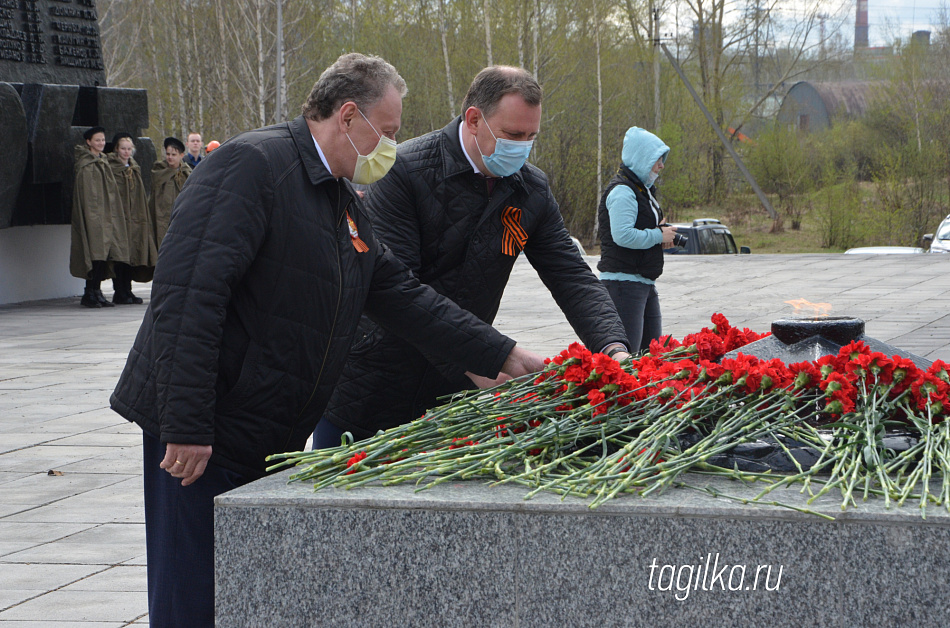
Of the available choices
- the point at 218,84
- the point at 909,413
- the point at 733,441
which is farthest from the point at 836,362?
the point at 218,84

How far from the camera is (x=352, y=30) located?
41156 mm

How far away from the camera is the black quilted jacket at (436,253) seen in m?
3.45

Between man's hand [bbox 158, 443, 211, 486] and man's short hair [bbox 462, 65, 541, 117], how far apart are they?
1.37 m

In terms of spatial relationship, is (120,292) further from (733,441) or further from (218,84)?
(218,84)

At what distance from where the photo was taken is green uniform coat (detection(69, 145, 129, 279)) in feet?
43.1

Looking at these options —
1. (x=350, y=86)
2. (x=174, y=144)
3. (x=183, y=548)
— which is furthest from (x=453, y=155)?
(x=174, y=144)

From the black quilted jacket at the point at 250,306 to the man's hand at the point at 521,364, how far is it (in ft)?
1.60

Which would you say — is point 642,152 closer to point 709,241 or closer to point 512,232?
point 512,232

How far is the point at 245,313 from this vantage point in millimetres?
2701

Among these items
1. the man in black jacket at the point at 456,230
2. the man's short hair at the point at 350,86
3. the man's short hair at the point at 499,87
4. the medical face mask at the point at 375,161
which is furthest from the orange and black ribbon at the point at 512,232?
the man's short hair at the point at 350,86

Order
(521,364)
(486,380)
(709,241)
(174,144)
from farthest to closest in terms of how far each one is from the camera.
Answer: (709,241), (174,144), (486,380), (521,364)

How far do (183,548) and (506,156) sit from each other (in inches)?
58.8

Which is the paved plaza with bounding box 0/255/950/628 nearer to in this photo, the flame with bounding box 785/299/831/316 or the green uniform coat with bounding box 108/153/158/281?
the green uniform coat with bounding box 108/153/158/281

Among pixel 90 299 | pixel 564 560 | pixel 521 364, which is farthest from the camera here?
pixel 90 299
